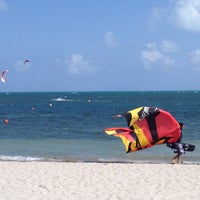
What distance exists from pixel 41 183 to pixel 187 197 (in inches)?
150

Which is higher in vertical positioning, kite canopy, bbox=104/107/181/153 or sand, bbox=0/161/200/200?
kite canopy, bbox=104/107/181/153

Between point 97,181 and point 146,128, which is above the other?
point 146,128

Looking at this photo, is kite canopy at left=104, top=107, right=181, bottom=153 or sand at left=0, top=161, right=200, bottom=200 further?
kite canopy at left=104, top=107, right=181, bottom=153

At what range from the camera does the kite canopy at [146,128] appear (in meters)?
15.0

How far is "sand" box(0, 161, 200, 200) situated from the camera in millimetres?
10570

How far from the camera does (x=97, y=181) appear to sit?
40.4 ft

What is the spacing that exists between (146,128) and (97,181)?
3.28 m

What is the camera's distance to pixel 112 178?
505 inches

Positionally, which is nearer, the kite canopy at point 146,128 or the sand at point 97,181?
the sand at point 97,181

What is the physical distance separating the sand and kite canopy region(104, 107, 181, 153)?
0.83 meters

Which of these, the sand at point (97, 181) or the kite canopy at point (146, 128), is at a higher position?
the kite canopy at point (146, 128)

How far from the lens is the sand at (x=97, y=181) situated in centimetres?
1057

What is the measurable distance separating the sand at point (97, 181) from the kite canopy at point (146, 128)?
2.71 ft

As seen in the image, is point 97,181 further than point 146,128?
No
